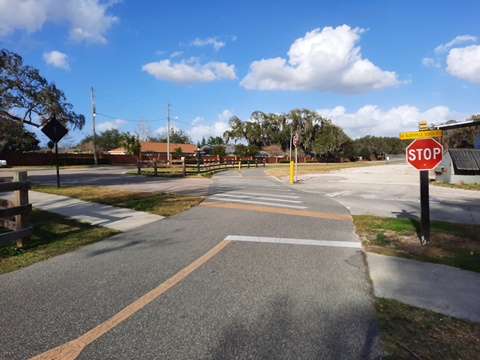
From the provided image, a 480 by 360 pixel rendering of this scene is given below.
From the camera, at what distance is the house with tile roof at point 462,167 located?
15953 millimetres

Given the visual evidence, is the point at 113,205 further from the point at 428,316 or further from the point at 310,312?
the point at 428,316

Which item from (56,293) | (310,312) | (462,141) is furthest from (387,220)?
(462,141)

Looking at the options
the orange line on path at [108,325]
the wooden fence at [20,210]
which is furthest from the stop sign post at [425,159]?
the wooden fence at [20,210]

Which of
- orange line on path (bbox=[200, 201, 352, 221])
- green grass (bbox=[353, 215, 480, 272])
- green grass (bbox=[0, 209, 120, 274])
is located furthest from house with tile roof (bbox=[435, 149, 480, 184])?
green grass (bbox=[0, 209, 120, 274])

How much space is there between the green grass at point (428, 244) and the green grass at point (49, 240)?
5362mm

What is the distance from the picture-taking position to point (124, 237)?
19.3 ft

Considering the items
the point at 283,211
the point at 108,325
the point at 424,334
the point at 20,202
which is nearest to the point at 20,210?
the point at 20,202

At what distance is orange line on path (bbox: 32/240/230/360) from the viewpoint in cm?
238

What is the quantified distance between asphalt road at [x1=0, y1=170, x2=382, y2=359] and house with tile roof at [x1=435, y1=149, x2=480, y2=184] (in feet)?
48.1

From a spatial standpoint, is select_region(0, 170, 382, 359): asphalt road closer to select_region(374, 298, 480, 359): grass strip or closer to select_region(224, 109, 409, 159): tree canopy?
select_region(374, 298, 480, 359): grass strip

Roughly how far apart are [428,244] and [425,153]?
5.55 feet

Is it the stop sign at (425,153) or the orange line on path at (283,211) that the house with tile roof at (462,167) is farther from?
the stop sign at (425,153)

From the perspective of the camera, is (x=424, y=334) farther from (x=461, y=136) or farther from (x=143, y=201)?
(x=461, y=136)

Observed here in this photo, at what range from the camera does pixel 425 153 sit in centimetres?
545
